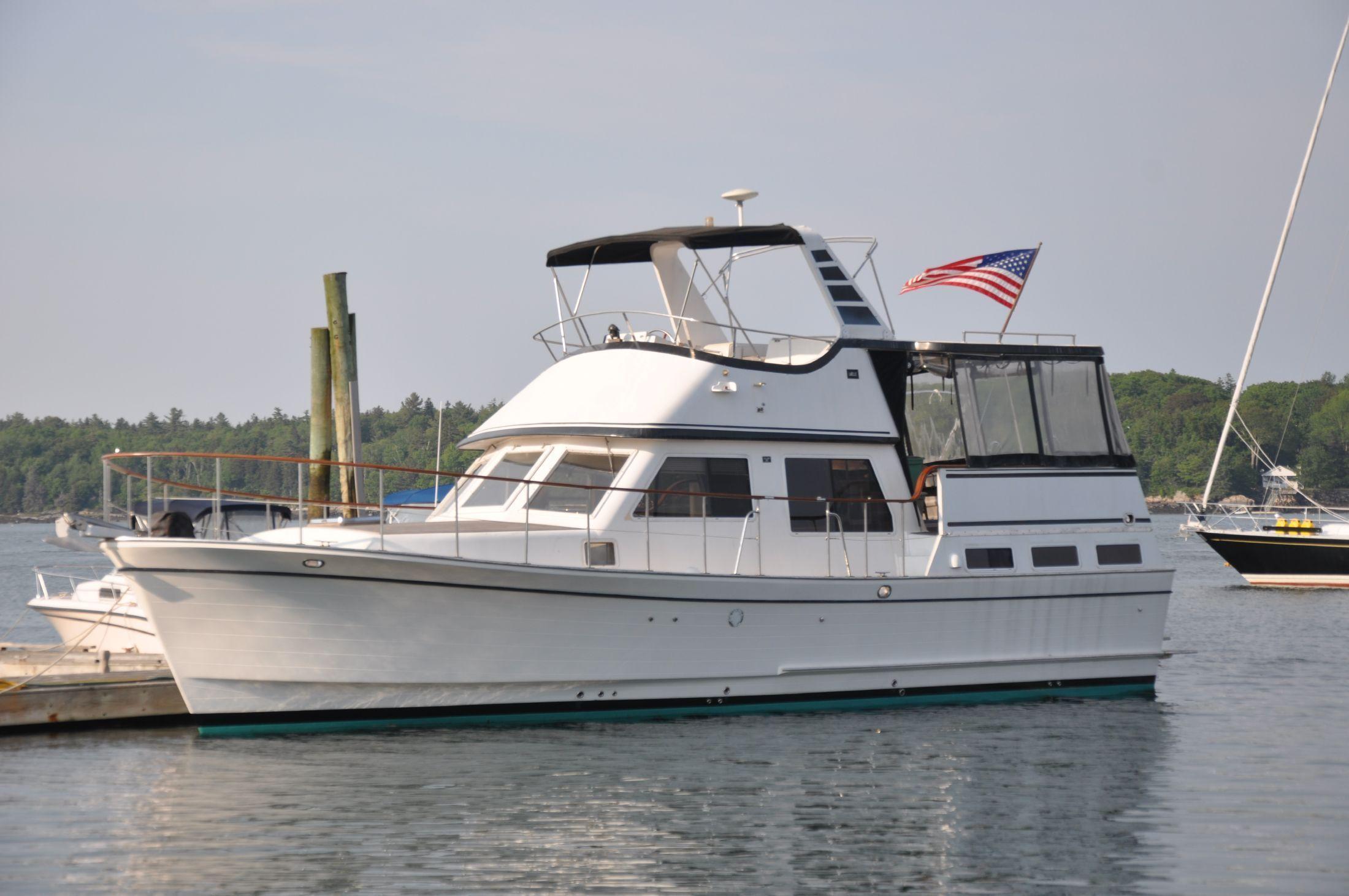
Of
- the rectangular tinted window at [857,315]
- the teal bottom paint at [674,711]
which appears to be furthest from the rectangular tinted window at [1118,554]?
the rectangular tinted window at [857,315]

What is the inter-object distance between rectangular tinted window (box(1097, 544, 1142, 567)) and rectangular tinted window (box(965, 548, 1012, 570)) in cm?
127

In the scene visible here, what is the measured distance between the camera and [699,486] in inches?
530

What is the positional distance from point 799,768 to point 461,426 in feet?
236

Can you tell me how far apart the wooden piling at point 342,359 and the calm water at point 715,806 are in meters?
7.71

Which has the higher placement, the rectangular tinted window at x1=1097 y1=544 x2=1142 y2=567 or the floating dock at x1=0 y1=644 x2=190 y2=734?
the rectangular tinted window at x1=1097 y1=544 x2=1142 y2=567

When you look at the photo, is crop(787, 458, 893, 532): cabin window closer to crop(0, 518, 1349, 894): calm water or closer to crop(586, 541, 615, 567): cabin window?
crop(0, 518, 1349, 894): calm water

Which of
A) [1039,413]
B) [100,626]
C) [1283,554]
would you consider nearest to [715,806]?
[1039,413]

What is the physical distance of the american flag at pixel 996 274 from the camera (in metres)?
15.2

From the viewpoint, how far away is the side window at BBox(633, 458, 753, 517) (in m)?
13.2

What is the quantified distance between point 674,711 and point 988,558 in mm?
3791

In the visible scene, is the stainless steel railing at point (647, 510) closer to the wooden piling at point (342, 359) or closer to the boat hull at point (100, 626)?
the boat hull at point (100, 626)

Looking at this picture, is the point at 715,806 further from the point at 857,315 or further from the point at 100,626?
the point at 100,626

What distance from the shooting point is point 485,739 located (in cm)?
1191

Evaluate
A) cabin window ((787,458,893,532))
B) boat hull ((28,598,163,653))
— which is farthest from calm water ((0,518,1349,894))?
boat hull ((28,598,163,653))
